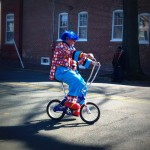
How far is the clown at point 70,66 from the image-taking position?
8.19 meters

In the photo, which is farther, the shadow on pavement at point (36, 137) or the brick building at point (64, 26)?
the brick building at point (64, 26)

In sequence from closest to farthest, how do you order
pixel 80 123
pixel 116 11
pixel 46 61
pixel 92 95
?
pixel 80 123, pixel 92 95, pixel 116 11, pixel 46 61

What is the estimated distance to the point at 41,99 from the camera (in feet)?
38.0

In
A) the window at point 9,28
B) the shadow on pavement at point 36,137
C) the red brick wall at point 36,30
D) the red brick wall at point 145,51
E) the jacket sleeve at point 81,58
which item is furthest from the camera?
the window at point 9,28

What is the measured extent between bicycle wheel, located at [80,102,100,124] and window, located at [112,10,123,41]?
16207 millimetres

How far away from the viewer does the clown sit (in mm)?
8188

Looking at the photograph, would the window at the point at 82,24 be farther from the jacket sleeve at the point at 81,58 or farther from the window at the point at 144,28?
the jacket sleeve at the point at 81,58

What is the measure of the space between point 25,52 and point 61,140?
80.4 feet

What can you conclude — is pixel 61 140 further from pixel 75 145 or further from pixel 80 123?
pixel 80 123

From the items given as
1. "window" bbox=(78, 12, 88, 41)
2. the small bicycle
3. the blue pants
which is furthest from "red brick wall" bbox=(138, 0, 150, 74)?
the blue pants

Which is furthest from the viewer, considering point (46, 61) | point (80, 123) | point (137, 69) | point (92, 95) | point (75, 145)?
point (46, 61)

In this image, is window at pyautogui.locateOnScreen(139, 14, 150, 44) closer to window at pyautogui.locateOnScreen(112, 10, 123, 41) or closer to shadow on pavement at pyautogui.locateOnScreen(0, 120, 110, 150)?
window at pyautogui.locateOnScreen(112, 10, 123, 41)

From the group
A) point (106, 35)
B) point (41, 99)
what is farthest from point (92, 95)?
point (106, 35)

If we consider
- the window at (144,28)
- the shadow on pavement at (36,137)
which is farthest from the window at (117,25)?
the shadow on pavement at (36,137)
